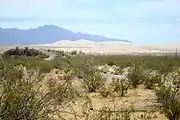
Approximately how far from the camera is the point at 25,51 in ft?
188

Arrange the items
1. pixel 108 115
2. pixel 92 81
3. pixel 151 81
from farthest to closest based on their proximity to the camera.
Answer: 1. pixel 151 81
2. pixel 92 81
3. pixel 108 115

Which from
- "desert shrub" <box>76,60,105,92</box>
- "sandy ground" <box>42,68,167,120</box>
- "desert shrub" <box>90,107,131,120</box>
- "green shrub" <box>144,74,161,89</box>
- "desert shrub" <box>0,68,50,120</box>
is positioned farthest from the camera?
"green shrub" <box>144,74,161,89</box>

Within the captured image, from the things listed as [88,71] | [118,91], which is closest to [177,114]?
[118,91]

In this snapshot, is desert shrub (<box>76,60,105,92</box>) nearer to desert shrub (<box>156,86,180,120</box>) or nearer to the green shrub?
the green shrub

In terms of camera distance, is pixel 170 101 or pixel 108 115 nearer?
pixel 108 115

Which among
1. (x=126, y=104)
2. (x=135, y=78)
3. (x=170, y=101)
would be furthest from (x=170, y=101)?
(x=135, y=78)

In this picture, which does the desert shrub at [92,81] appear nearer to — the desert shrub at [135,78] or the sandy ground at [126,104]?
the sandy ground at [126,104]

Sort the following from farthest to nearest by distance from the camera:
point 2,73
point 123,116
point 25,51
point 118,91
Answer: point 25,51 < point 118,91 < point 123,116 < point 2,73

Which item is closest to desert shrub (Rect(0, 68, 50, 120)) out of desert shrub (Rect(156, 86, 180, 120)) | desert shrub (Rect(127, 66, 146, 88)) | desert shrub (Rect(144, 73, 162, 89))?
desert shrub (Rect(156, 86, 180, 120))

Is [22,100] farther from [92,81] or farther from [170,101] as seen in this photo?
[92,81]

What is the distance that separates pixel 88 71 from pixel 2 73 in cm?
1641

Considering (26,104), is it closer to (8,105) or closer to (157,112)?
(8,105)

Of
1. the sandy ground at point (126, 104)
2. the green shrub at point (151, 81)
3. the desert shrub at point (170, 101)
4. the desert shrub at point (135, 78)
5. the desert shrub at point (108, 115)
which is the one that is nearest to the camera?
the desert shrub at point (108, 115)

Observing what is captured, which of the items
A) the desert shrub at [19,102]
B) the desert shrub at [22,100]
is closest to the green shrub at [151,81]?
the desert shrub at [22,100]
